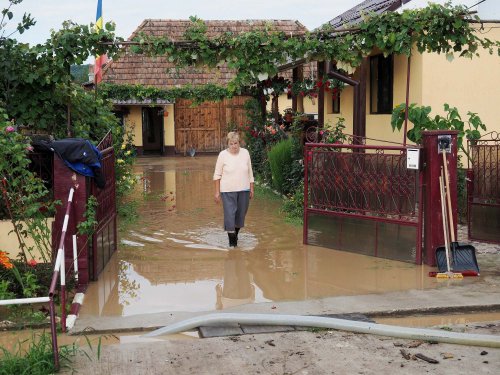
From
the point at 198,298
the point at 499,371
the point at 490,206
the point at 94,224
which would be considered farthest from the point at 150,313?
the point at 490,206

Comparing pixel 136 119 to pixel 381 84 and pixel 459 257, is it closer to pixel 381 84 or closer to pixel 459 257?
pixel 381 84

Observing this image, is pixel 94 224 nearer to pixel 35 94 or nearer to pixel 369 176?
pixel 35 94

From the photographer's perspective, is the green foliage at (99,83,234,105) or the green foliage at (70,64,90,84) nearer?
the green foliage at (70,64,90,84)

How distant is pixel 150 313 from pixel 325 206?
3739 millimetres

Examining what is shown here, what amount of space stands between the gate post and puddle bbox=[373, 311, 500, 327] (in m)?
1.90

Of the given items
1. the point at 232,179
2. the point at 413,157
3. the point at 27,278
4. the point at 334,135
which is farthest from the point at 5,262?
the point at 334,135

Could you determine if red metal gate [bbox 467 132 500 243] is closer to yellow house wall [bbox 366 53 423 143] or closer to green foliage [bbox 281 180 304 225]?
green foliage [bbox 281 180 304 225]

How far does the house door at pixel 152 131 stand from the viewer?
1268 inches

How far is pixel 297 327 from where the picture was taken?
20.8 feet

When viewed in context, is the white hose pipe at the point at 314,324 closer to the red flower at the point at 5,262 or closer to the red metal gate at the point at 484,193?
the red flower at the point at 5,262

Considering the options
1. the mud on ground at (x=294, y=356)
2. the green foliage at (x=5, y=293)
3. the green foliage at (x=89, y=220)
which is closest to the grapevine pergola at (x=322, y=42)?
the green foliage at (x=89, y=220)

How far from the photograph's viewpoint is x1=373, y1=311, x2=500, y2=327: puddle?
6680 mm

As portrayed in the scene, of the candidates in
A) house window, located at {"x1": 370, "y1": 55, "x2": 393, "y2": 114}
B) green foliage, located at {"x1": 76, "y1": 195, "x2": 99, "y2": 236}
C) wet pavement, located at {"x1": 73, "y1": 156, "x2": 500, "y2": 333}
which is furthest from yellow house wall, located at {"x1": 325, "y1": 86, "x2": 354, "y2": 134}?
green foliage, located at {"x1": 76, "y1": 195, "x2": 99, "y2": 236}

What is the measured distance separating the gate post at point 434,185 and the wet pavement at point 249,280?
1.29ft
